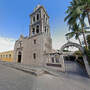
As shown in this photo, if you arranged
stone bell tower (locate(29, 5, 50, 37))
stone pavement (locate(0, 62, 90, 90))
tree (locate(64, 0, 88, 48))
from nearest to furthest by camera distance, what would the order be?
stone pavement (locate(0, 62, 90, 90))
tree (locate(64, 0, 88, 48))
stone bell tower (locate(29, 5, 50, 37))

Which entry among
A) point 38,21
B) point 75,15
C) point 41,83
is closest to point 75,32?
point 75,15

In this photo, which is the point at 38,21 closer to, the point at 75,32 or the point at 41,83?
the point at 75,32

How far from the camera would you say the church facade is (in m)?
11.2

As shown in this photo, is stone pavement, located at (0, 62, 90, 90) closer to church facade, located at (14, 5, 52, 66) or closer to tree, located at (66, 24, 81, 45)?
church facade, located at (14, 5, 52, 66)

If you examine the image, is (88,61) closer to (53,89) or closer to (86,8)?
(53,89)

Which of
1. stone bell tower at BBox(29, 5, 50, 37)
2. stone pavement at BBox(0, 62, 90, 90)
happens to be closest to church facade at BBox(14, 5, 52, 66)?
stone bell tower at BBox(29, 5, 50, 37)

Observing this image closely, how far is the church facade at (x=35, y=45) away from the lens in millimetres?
11248

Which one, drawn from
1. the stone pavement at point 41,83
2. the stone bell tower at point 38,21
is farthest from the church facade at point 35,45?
the stone pavement at point 41,83

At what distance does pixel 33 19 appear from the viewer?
1593 centimetres

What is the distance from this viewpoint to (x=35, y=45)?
12609 mm

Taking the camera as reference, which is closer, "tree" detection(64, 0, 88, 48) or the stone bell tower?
"tree" detection(64, 0, 88, 48)

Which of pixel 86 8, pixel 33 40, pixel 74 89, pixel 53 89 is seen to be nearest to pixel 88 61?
pixel 74 89

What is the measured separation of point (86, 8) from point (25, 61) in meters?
16.5

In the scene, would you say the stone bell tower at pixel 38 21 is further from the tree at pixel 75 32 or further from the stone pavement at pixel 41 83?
the stone pavement at pixel 41 83
